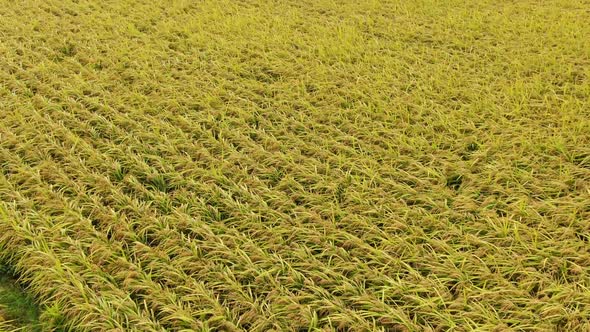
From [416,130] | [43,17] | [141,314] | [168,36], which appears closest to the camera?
[141,314]

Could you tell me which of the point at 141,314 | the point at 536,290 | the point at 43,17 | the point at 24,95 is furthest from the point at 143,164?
the point at 43,17

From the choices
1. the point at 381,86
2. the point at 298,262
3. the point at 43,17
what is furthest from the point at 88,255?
the point at 43,17

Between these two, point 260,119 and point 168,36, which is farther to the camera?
point 168,36

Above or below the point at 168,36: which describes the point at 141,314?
below

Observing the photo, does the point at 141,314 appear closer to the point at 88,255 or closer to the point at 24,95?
the point at 88,255

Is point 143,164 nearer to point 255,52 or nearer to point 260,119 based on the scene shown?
point 260,119

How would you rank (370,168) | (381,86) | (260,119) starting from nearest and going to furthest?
1. (370,168)
2. (260,119)
3. (381,86)
